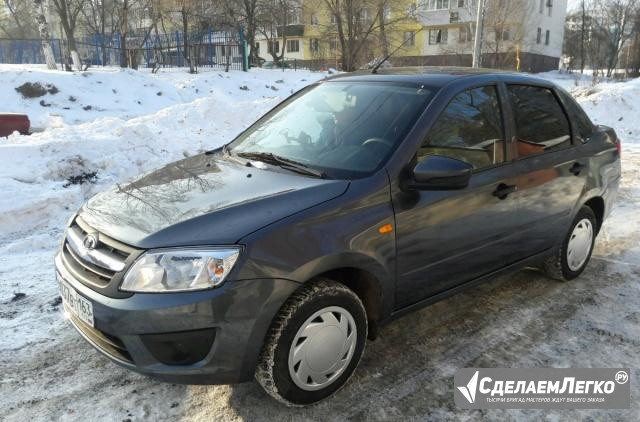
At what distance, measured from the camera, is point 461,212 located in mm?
3195

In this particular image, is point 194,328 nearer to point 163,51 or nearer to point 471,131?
point 471,131

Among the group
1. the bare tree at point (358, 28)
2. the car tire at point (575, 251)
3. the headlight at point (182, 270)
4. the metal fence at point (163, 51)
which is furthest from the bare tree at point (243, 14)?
the headlight at point (182, 270)

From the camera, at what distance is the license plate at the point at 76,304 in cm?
251

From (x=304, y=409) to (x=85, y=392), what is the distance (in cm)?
120

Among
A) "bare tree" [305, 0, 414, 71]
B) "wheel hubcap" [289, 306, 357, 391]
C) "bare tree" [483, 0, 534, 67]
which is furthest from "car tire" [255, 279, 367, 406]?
"bare tree" [483, 0, 534, 67]

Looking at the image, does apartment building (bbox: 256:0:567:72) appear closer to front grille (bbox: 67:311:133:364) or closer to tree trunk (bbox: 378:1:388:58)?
tree trunk (bbox: 378:1:388:58)

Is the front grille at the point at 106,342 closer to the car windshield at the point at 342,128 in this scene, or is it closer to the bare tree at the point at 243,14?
the car windshield at the point at 342,128

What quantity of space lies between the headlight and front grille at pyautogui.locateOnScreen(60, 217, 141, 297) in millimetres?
88

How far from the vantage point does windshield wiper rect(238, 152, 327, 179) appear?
297cm

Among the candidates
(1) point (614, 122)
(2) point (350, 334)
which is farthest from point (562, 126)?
(1) point (614, 122)

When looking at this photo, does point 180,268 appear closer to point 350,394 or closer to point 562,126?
point 350,394

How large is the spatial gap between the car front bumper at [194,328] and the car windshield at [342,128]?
92cm

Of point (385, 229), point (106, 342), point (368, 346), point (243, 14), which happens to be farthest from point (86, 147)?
point (243, 14)

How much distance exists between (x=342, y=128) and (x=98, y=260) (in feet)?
5.36
